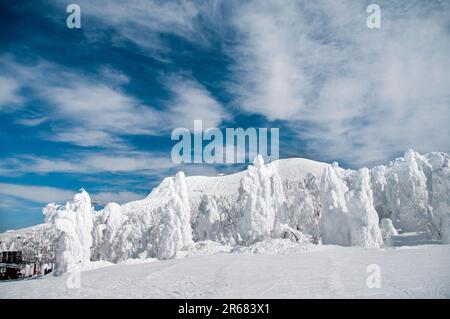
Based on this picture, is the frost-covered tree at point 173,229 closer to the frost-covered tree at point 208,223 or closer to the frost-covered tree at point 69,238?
the frost-covered tree at point 69,238

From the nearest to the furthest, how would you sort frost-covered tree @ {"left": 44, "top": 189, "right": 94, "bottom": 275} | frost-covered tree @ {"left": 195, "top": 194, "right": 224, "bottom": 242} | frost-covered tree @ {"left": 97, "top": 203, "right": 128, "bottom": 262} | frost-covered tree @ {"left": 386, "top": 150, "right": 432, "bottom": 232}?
frost-covered tree @ {"left": 44, "top": 189, "right": 94, "bottom": 275}
frost-covered tree @ {"left": 97, "top": 203, "right": 128, "bottom": 262}
frost-covered tree @ {"left": 386, "top": 150, "right": 432, "bottom": 232}
frost-covered tree @ {"left": 195, "top": 194, "right": 224, "bottom": 242}

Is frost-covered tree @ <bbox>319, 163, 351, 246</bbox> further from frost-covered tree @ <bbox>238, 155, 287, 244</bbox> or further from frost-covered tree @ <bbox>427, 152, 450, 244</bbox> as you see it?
frost-covered tree @ <bbox>427, 152, 450, 244</bbox>

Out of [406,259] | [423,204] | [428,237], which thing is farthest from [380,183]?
[406,259]

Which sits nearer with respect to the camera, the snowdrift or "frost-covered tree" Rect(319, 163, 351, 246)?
the snowdrift

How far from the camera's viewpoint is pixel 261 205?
4641 centimetres

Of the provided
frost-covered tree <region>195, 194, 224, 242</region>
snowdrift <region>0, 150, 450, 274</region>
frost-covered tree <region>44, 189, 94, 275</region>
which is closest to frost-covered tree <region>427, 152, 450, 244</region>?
snowdrift <region>0, 150, 450, 274</region>

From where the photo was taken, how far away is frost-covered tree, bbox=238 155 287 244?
4509 centimetres

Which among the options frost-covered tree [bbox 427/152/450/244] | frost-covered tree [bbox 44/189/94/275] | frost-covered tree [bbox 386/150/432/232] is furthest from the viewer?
frost-covered tree [bbox 386/150/432/232]

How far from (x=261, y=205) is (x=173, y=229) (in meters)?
12.9

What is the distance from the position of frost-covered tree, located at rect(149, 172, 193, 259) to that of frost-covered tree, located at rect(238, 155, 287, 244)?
8.02 m

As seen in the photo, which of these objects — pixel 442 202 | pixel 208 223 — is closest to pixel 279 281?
pixel 442 202

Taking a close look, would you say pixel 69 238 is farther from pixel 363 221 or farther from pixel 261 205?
pixel 363 221

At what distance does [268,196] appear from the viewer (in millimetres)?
47438
